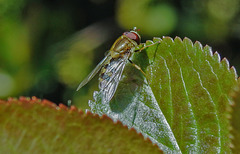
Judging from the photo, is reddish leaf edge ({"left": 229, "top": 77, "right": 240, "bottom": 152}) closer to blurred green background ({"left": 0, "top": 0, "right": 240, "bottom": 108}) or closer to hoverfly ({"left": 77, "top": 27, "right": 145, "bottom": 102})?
hoverfly ({"left": 77, "top": 27, "right": 145, "bottom": 102})

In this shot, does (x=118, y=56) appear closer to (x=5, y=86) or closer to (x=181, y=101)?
(x=181, y=101)

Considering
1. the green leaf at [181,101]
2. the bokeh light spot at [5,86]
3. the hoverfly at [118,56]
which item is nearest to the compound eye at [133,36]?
the hoverfly at [118,56]

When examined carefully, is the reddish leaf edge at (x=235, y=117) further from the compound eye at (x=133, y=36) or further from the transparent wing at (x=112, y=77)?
the compound eye at (x=133, y=36)

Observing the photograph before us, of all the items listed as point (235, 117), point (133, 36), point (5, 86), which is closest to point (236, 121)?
point (235, 117)

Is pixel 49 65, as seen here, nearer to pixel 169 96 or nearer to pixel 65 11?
pixel 65 11

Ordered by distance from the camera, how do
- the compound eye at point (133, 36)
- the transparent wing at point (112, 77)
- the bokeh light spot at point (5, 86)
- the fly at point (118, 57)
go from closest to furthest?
the transparent wing at point (112, 77)
the fly at point (118, 57)
the compound eye at point (133, 36)
the bokeh light spot at point (5, 86)

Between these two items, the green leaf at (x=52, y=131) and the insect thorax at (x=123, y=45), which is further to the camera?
the insect thorax at (x=123, y=45)

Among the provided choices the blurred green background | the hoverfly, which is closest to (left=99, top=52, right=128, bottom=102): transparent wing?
the hoverfly
